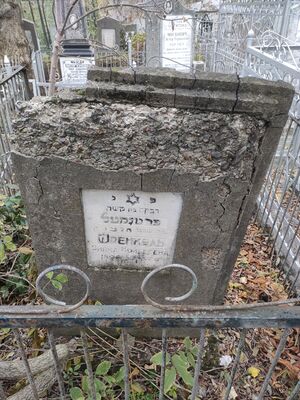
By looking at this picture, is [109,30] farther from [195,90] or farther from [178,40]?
[195,90]

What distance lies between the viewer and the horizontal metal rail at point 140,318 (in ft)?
3.30

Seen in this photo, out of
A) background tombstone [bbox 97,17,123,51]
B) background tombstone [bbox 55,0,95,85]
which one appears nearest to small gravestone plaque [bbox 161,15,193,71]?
background tombstone [bbox 55,0,95,85]

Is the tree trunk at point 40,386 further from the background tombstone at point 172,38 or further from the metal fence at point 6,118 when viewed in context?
the background tombstone at point 172,38

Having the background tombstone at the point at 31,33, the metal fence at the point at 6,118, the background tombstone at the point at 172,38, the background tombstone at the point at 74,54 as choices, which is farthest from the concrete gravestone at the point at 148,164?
the background tombstone at the point at 31,33

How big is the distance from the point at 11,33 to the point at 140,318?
356 inches

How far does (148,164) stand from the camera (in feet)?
5.18

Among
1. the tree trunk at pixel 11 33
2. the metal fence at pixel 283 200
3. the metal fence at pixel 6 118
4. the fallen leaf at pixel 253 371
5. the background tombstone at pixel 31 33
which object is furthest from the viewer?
the background tombstone at pixel 31 33

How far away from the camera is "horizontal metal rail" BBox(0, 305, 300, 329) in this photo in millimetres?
1006

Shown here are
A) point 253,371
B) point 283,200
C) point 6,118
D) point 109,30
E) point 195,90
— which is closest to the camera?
point 195,90

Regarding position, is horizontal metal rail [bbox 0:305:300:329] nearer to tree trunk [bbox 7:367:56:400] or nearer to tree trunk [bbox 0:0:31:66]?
tree trunk [bbox 7:367:56:400]

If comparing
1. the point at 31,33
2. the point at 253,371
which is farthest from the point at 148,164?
the point at 31,33

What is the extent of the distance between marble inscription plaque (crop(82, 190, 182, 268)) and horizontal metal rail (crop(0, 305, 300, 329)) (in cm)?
77

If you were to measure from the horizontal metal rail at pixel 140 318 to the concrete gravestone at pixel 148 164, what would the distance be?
75 cm

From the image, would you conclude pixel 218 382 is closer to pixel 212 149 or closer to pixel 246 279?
pixel 246 279
